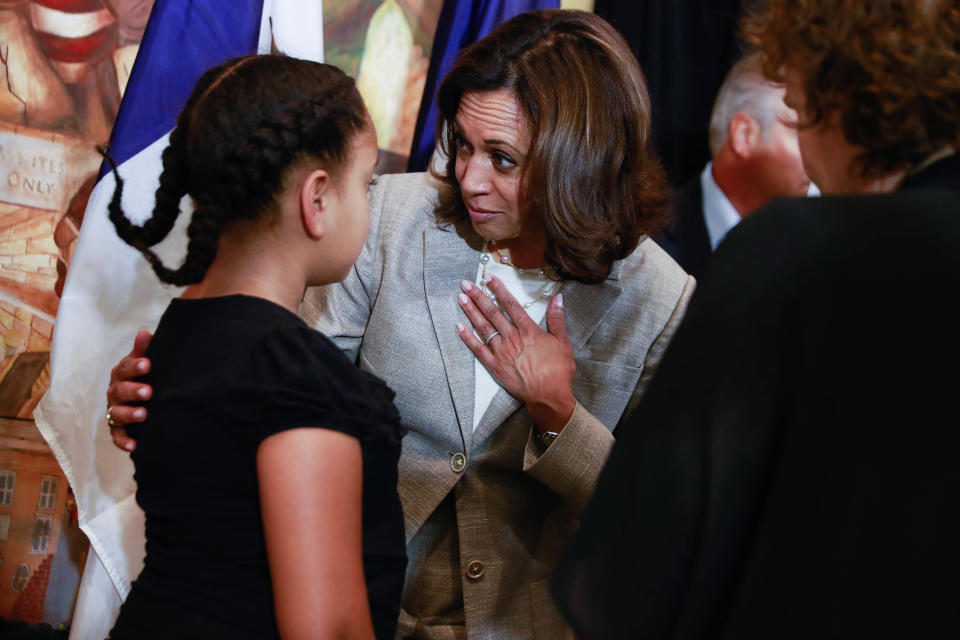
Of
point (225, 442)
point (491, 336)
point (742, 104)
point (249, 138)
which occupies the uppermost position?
point (249, 138)

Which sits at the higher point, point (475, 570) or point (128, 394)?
point (128, 394)

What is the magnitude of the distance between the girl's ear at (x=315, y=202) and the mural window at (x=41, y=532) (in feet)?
4.38

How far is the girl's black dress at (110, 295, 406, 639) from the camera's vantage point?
3.30 ft

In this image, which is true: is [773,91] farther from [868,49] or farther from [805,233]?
[805,233]

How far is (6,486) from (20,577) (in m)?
0.22

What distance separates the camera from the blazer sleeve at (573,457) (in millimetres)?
1628

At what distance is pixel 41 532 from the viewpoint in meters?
2.05

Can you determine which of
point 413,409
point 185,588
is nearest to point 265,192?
point 185,588

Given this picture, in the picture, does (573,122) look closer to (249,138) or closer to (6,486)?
(249,138)

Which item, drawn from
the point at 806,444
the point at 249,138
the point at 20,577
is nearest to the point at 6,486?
the point at 20,577

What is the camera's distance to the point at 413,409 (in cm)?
169

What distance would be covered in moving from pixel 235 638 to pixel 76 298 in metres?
1.00

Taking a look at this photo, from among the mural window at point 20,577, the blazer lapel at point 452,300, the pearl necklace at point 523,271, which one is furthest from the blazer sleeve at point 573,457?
the mural window at point 20,577

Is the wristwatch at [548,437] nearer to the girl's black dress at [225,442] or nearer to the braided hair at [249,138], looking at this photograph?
the girl's black dress at [225,442]
